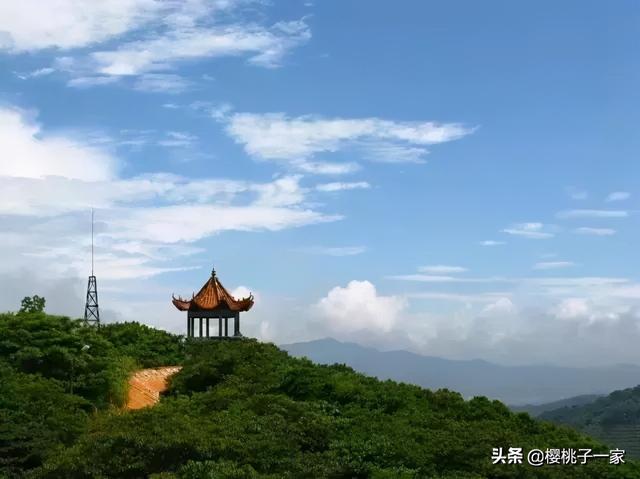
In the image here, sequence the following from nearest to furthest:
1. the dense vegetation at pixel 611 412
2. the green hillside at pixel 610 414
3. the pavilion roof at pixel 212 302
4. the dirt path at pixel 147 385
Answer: the dirt path at pixel 147 385
the pavilion roof at pixel 212 302
the green hillside at pixel 610 414
the dense vegetation at pixel 611 412

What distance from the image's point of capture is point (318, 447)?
1766cm

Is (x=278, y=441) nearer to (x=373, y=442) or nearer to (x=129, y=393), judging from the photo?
(x=373, y=442)

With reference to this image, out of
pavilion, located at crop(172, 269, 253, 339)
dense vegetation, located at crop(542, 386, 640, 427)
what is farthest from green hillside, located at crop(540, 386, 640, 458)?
pavilion, located at crop(172, 269, 253, 339)

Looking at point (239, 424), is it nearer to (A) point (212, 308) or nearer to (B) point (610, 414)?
(A) point (212, 308)

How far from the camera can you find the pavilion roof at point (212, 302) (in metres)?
37.5

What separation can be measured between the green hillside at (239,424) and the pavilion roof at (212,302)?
10.0 meters

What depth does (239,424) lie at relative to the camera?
59.2 feet

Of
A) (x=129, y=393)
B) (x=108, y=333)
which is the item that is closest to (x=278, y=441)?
(x=129, y=393)

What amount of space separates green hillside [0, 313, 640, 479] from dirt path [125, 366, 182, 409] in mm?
836

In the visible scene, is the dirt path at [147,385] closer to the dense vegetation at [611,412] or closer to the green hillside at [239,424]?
the green hillside at [239,424]

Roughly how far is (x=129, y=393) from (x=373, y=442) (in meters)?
11.1

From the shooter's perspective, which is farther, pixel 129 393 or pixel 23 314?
pixel 23 314

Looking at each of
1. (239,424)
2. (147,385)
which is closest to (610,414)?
(147,385)

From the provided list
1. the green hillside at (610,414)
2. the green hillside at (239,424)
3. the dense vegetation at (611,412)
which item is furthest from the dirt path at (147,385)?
the dense vegetation at (611,412)
